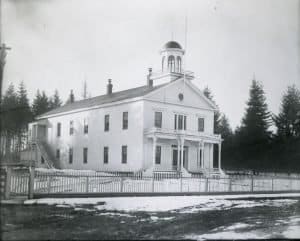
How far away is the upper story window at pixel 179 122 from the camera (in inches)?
917

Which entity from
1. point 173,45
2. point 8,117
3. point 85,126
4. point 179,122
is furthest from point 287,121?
point 8,117

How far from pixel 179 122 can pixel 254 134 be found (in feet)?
14.3

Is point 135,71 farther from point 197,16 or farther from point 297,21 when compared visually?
point 297,21

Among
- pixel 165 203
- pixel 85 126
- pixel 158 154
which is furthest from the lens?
pixel 85 126

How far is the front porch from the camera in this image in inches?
880

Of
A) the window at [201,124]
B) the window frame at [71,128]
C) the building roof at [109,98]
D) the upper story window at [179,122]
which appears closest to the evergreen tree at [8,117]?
the building roof at [109,98]

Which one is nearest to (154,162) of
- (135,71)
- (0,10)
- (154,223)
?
(135,71)

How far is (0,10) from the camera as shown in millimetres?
7832

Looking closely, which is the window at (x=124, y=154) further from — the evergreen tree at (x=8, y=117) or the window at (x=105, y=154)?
the evergreen tree at (x=8, y=117)

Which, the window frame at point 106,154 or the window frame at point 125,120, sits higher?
the window frame at point 125,120

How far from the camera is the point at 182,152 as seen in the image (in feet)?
76.6

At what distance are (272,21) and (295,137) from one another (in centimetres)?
1061

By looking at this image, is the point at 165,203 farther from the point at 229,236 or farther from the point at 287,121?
the point at 287,121

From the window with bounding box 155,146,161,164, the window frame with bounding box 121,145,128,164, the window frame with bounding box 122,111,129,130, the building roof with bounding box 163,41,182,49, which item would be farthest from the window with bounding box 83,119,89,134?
the building roof with bounding box 163,41,182,49
